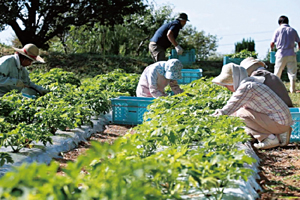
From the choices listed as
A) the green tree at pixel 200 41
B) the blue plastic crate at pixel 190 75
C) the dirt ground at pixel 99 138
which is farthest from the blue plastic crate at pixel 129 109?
the green tree at pixel 200 41

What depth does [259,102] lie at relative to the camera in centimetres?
471

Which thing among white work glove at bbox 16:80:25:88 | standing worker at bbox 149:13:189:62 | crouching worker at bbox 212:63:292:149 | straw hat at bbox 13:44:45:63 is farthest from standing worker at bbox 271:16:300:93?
white work glove at bbox 16:80:25:88

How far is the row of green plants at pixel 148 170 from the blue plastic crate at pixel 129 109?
1727 millimetres

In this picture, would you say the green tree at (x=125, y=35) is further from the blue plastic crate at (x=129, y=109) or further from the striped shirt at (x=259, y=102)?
the striped shirt at (x=259, y=102)

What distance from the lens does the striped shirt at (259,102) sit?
4.52m

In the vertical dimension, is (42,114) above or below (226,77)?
below

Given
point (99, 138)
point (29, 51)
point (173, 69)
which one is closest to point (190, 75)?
point (173, 69)

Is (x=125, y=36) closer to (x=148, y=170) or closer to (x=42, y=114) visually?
(x=42, y=114)

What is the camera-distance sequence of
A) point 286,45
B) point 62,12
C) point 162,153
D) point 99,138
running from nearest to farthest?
1. point 162,153
2. point 99,138
3. point 286,45
4. point 62,12

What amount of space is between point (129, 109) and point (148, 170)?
13.2 ft

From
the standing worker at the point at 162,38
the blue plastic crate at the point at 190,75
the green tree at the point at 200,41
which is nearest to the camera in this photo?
the standing worker at the point at 162,38

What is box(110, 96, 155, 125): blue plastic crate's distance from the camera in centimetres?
606

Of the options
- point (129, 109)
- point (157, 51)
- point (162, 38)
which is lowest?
point (129, 109)

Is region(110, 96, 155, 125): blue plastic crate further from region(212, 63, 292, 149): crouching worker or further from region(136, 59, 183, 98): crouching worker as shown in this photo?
region(212, 63, 292, 149): crouching worker
